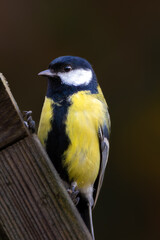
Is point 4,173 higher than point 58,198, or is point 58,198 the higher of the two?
point 4,173

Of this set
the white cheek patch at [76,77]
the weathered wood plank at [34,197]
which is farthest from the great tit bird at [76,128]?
the weathered wood plank at [34,197]

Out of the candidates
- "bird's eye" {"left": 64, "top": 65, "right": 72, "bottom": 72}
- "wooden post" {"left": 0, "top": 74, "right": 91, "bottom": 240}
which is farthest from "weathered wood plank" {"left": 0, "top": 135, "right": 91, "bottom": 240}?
"bird's eye" {"left": 64, "top": 65, "right": 72, "bottom": 72}

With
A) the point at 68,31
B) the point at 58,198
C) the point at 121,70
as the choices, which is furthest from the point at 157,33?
the point at 58,198

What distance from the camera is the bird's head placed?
6.56ft

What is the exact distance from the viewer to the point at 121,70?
2.47 m

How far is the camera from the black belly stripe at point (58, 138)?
1821 mm

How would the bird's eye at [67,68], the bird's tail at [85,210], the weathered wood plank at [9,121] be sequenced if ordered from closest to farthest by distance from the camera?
1. the weathered wood plank at [9,121]
2. the bird's tail at [85,210]
3. the bird's eye at [67,68]

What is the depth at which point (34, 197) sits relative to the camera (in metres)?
1.10

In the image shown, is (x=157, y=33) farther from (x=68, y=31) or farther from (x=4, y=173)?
(x=4, y=173)

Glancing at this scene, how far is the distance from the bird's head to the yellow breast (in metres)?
0.10

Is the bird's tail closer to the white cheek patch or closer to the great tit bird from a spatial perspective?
the great tit bird

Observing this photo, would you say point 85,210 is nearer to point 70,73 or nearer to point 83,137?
point 83,137

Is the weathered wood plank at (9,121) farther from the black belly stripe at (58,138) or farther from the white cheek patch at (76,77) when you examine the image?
the white cheek patch at (76,77)

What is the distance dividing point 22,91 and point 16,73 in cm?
12
